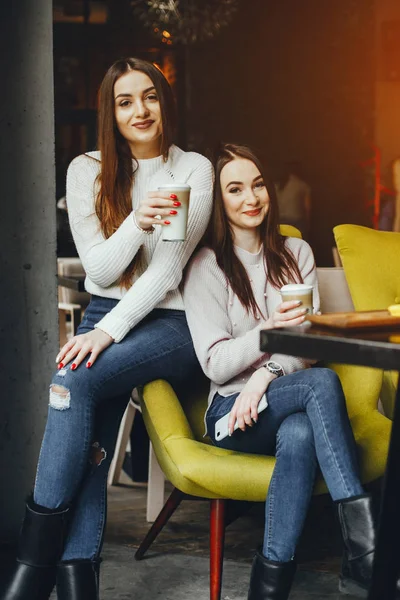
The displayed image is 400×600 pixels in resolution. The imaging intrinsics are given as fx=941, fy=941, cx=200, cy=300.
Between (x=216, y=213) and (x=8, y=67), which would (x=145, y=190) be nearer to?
(x=216, y=213)

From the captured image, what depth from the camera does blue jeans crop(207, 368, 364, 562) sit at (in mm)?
2117

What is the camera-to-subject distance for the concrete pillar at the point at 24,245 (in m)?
2.81

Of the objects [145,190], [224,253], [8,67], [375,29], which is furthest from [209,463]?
[375,29]

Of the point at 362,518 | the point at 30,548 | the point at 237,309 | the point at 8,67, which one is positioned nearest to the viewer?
the point at 362,518

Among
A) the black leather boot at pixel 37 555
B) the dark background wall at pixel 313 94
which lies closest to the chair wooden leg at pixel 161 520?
the black leather boot at pixel 37 555

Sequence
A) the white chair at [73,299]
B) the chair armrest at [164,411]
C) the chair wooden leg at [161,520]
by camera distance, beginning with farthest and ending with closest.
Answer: the white chair at [73,299] → the chair wooden leg at [161,520] → the chair armrest at [164,411]

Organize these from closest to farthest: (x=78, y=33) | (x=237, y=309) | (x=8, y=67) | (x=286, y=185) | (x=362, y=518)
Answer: (x=362, y=518) → (x=237, y=309) → (x=8, y=67) → (x=78, y=33) → (x=286, y=185)

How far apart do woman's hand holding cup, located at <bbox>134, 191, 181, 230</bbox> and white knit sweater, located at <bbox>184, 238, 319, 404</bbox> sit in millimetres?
263

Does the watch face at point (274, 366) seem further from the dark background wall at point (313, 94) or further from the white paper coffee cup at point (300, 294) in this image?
the dark background wall at point (313, 94)

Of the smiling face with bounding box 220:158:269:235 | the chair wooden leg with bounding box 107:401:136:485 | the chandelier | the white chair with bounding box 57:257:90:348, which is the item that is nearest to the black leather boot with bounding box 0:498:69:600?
the smiling face with bounding box 220:158:269:235

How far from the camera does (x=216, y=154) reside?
2633 millimetres

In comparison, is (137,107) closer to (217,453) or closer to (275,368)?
(275,368)

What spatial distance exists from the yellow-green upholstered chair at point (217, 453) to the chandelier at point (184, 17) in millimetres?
5530

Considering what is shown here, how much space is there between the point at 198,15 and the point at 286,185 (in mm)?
1657
